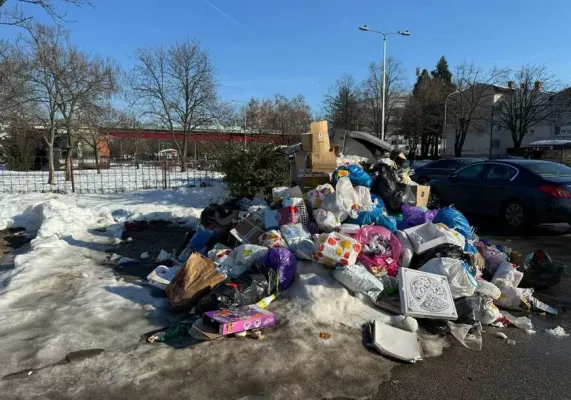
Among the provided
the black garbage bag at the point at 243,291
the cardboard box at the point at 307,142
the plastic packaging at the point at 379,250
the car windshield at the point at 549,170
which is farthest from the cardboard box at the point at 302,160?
the car windshield at the point at 549,170

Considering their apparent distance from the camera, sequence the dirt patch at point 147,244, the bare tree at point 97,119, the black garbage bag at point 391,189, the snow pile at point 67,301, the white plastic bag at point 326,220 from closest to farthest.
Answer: the snow pile at point 67,301, the white plastic bag at point 326,220, the dirt patch at point 147,244, the black garbage bag at point 391,189, the bare tree at point 97,119

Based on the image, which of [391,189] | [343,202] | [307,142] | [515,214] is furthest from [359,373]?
[515,214]

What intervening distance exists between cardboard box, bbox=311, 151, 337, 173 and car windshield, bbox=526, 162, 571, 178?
391 centimetres

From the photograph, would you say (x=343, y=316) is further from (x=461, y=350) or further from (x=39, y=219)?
(x=39, y=219)

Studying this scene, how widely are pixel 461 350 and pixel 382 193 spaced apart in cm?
327

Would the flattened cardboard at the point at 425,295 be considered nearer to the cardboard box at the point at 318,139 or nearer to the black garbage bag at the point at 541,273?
the black garbage bag at the point at 541,273

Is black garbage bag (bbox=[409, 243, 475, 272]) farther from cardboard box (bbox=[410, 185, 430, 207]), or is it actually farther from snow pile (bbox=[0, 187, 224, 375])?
snow pile (bbox=[0, 187, 224, 375])

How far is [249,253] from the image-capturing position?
4.93 metres

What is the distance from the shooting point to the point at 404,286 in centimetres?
418

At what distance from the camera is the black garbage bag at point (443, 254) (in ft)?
15.4

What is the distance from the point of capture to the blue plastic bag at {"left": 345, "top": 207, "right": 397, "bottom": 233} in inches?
217

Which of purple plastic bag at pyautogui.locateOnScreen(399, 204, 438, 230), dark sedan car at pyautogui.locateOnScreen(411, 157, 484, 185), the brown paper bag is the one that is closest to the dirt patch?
the brown paper bag

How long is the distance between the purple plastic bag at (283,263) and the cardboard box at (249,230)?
82 centimetres

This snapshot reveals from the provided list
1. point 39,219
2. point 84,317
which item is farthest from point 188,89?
point 84,317
